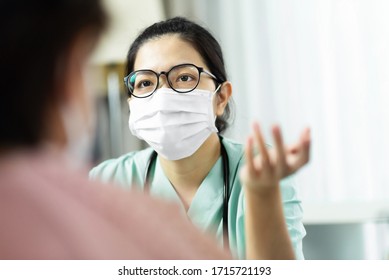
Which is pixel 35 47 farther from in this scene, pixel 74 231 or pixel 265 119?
pixel 265 119

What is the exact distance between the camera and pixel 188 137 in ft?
3.02

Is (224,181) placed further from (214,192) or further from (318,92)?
(318,92)

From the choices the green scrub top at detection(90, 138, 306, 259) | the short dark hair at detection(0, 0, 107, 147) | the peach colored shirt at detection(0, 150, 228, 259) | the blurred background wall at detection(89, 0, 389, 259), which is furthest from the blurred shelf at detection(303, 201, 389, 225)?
the short dark hair at detection(0, 0, 107, 147)

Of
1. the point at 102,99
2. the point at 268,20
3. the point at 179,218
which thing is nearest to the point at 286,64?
the point at 268,20

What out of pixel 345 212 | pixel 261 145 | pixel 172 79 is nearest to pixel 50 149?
pixel 261 145

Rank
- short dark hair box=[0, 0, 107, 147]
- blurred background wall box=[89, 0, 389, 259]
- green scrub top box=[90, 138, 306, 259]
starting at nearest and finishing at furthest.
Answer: short dark hair box=[0, 0, 107, 147] → green scrub top box=[90, 138, 306, 259] → blurred background wall box=[89, 0, 389, 259]

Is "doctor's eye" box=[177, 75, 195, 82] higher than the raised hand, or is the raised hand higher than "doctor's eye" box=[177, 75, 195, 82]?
"doctor's eye" box=[177, 75, 195, 82]

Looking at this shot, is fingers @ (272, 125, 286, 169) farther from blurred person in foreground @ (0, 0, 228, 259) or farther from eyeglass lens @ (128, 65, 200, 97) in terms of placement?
eyeglass lens @ (128, 65, 200, 97)

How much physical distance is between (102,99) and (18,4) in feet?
1.68

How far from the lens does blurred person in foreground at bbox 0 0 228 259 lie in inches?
17.0

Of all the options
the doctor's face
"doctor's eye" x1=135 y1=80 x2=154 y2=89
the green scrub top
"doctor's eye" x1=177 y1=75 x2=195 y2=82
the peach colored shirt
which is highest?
the doctor's face

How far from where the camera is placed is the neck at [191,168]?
3.02 feet

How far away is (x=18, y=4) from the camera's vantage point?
17.1 inches
